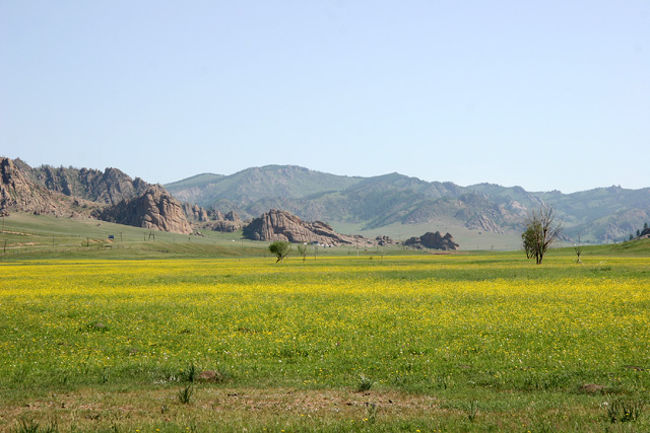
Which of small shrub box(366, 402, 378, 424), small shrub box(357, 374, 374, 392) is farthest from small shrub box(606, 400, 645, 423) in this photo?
small shrub box(357, 374, 374, 392)

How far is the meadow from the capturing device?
1317 centimetres

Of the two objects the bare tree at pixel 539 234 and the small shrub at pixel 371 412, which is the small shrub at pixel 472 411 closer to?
the small shrub at pixel 371 412

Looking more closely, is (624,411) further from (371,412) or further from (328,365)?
(328,365)

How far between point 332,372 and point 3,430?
10261mm

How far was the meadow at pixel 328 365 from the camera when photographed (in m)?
13.2

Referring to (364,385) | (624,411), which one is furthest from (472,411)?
(364,385)

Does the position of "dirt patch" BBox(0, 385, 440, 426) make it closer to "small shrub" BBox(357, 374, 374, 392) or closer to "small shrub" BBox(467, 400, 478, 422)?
"small shrub" BBox(357, 374, 374, 392)

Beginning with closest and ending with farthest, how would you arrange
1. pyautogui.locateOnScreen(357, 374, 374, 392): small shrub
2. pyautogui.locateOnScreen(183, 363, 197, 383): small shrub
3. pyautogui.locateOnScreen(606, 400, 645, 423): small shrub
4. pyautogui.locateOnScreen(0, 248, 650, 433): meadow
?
1. pyautogui.locateOnScreen(606, 400, 645, 423): small shrub
2. pyautogui.locateOnScreen(0, 248, 650, 433): meadow
3. pyautogui.locateOnScreen(357, 374, 374, 392): small shrub
4. pyautogui.locateOnScreen(183, 363, 197, 383): small shrub

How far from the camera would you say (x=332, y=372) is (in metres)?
19.1

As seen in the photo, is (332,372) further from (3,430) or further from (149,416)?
(3,430)

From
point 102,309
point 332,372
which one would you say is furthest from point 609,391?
point 102,309

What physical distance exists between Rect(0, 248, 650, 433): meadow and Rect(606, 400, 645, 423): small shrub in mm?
67

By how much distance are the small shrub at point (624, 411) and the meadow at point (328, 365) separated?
0.07 metres

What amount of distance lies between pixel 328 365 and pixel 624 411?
999 centimetres
